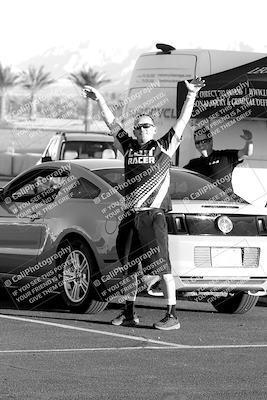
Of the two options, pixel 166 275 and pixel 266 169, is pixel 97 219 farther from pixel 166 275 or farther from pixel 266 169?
pixel 266 169

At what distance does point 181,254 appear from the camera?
31.4 feet

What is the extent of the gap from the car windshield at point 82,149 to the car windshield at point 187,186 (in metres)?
7.91

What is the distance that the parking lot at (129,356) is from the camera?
648 centimetres

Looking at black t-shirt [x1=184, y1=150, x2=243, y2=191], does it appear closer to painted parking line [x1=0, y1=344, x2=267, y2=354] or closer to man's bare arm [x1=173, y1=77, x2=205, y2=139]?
man's bare arm [x1=173, y1=77, x2=205, y2=139]

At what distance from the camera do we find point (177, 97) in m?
14.2

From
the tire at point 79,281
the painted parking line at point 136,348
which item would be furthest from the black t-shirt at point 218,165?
the painted parking line at point 136,348

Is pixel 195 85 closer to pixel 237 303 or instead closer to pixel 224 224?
pixel 224 224

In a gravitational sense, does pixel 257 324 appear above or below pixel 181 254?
below

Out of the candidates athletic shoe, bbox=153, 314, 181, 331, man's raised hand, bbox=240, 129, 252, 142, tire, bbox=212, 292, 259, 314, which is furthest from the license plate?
man's raised hand, bbox=240, 129, 252, 142

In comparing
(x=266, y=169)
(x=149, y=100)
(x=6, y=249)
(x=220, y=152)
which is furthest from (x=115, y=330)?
(x=149, y=100)

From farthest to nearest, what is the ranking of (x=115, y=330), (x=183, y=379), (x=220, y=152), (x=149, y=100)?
1. (x=149, y=100)
2. (x=220, y=152)
3. (x=115, y=330)
4. (x=183, y=379)

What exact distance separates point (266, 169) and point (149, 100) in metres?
2.41

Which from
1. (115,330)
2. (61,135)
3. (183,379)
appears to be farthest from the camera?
(61,135)

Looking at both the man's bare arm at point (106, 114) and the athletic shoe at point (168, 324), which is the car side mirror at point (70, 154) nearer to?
the man's bare arm at point (106, 114)
